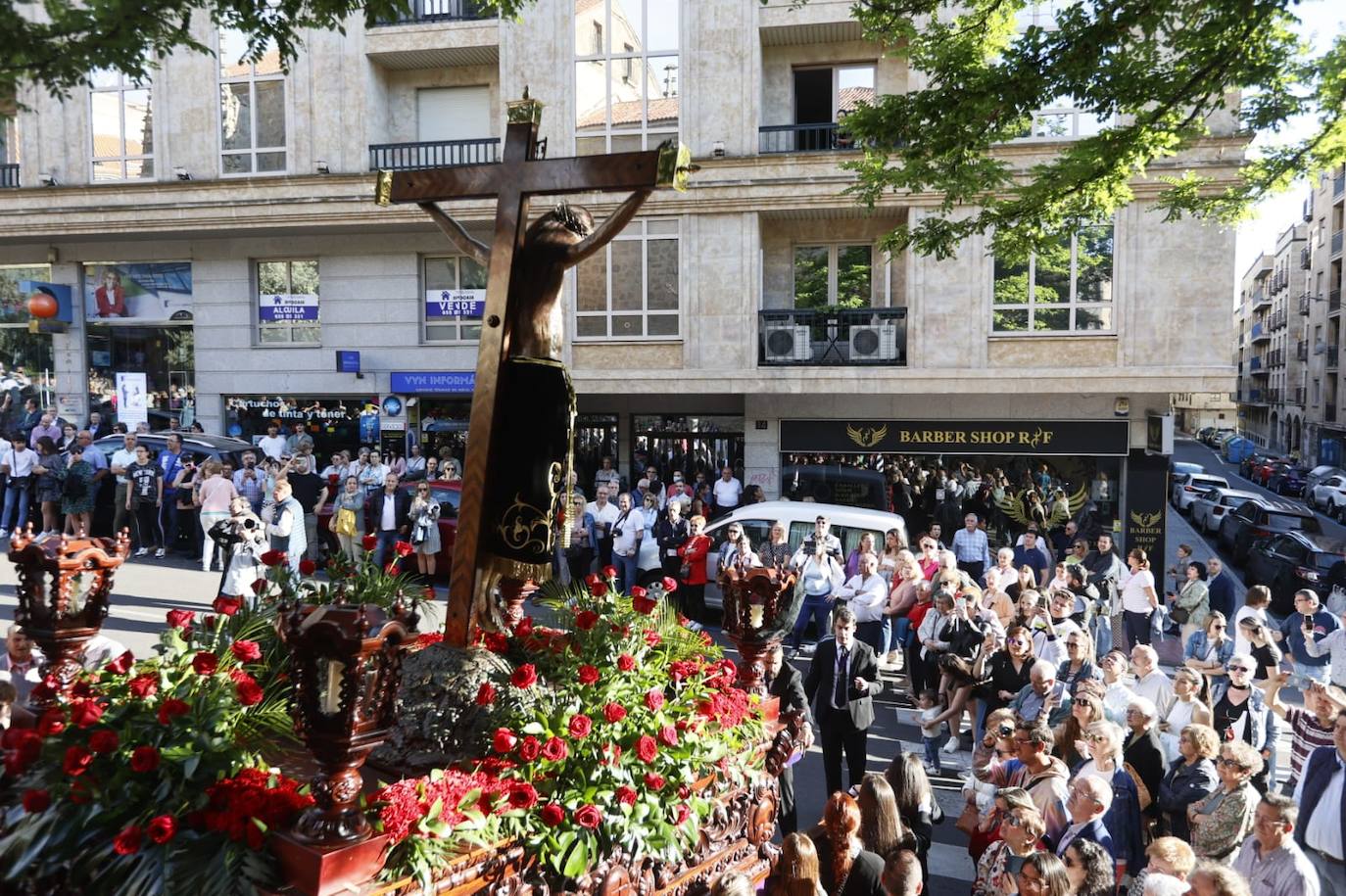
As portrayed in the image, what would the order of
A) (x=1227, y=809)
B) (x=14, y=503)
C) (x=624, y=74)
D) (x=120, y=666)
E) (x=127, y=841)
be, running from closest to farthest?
(x=127, y=841)
(x=120, y=666)
(x=1227, y=809)
(x=14, y=503)
(x=624, y=74)

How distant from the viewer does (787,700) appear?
23.5ft

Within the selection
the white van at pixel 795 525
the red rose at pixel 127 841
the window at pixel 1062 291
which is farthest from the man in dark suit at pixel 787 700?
the window at pixel 1062 291

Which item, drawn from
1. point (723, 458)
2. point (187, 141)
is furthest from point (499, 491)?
point (187, 141)

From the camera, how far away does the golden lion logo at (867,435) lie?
63.0ft

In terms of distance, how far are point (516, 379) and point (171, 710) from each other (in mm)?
2551

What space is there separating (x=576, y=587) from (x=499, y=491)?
1438mm

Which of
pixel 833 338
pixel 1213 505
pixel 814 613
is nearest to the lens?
pixel 814 613

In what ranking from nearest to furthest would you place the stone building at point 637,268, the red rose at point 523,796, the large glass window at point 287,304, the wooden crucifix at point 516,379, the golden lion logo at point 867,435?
the red rose at point 523,796, the wooden crucifix at point 516,379, the stone building at point 637,268, the golden lion logo at point 867,435, the large glass window at point 287,304

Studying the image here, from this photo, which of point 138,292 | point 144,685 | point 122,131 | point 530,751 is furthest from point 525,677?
point 138,292

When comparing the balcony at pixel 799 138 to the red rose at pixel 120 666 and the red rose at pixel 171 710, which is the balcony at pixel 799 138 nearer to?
the red rose at pixel 120 666

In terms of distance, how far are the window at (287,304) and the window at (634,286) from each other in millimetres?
6490

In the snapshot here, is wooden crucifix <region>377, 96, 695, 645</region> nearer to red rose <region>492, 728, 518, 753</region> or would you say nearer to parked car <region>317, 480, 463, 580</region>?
red rose <region>492, 728, 518, 753</region>

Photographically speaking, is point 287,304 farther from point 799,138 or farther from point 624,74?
point 799,138

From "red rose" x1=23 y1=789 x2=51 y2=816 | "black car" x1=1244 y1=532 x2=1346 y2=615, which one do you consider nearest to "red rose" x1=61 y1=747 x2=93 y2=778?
"red rose" x1=23 y1=789 x2=51 y2=816
